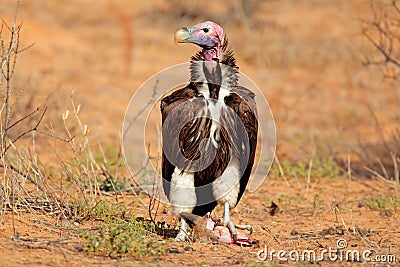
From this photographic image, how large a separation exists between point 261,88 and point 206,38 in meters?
5.91

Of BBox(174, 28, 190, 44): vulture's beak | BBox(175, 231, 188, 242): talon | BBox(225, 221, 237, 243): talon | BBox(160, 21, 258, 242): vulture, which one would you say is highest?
BBox(174, 28, 190, 44): vulture's beak

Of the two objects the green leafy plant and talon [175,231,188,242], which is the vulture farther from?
the green leafy plant

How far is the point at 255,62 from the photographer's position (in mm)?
12070

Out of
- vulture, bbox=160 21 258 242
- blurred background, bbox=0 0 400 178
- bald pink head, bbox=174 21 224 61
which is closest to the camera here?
vulture, bbox=160 21 258 242

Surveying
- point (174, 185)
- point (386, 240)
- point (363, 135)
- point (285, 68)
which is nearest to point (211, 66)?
point (174, 185)

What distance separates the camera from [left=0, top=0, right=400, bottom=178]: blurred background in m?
8.27

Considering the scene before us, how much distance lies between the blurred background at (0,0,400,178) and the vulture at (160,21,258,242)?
8.14ft

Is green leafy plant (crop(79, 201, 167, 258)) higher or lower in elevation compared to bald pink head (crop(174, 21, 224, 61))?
lower

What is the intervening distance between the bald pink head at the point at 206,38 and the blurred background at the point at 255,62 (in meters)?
2.38

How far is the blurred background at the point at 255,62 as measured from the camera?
8266 millimetres

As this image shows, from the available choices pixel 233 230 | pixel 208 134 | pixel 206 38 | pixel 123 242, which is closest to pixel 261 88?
pixel 206 38

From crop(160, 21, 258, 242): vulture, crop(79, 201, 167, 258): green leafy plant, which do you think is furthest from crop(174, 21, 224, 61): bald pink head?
crop(79, 201, 167, 258): green leafy plant

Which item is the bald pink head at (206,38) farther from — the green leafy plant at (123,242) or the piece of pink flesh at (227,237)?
Answer: the green leafy plant at (123,242)

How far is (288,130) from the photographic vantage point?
28.7ft
